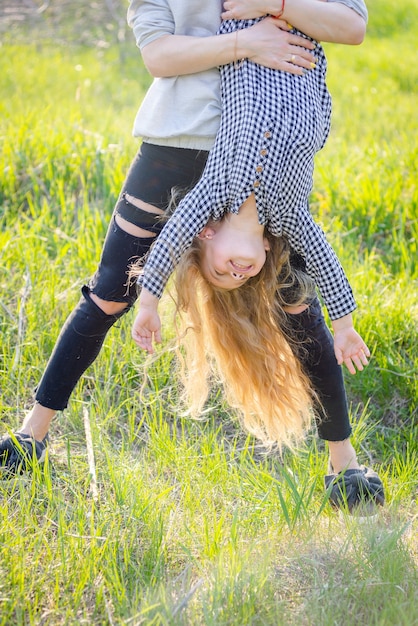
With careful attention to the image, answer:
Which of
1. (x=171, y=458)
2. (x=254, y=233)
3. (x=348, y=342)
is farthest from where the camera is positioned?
(x=171, y=458)

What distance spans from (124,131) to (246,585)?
3.50 m

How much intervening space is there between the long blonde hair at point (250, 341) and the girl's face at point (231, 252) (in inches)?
2.0

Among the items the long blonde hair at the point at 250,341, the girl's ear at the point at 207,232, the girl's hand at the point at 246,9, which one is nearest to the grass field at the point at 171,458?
the long blonde hair at the point at 250,341

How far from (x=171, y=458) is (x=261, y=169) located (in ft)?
3.59

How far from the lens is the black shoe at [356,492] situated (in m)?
2.51

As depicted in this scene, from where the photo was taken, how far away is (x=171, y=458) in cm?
272

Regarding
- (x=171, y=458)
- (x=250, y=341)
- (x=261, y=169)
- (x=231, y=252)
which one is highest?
(x=261, y=169)

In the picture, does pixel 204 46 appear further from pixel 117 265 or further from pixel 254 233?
pixel 117 265

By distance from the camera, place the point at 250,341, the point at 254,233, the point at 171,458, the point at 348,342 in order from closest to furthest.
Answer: the point at 254,233 → the point at 348,342 → the point at 250,341 → the point at 171,458

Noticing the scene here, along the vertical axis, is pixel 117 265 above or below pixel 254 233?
below

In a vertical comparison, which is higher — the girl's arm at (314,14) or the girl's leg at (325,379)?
the girl's arm at (314,14)

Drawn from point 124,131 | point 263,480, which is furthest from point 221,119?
point 124,131

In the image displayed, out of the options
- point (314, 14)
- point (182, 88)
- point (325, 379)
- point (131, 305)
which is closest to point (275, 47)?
point (314, 14)

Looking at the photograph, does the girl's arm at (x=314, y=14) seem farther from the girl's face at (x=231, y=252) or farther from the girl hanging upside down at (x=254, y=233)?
the girl's face at (x=231, y=252)
